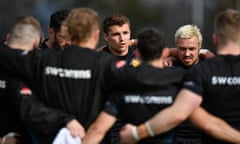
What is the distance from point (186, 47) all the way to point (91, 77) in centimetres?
200

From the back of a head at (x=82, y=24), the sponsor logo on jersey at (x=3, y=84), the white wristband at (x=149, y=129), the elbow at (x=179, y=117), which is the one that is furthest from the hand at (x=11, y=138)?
the elbow at (x=179, y=117)

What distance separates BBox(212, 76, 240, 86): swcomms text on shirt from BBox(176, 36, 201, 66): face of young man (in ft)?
5.72

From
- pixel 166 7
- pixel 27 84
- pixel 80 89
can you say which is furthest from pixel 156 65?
pixel 166 7

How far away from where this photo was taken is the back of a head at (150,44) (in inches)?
269

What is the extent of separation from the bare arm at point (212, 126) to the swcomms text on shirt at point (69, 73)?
981 millimetres

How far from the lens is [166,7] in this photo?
50.2 metres

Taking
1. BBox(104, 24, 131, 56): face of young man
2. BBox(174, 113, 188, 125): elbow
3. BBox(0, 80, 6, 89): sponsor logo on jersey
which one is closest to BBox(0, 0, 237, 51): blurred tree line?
BBox(104, 24, 131, 56): face of young man

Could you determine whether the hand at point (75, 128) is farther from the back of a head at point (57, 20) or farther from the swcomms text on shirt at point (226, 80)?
the back of a head at point (57, 20)

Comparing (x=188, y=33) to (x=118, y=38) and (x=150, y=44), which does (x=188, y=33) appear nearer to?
(x=118, y=38)

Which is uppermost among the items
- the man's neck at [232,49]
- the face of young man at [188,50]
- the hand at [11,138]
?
the man's neck at [232,49]

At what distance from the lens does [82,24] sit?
7.03m

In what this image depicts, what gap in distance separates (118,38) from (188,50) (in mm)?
896

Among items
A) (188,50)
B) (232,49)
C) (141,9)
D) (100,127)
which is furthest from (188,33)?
(141,9)

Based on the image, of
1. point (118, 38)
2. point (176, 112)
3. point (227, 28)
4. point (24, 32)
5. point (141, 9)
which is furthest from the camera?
point (141, 9)
